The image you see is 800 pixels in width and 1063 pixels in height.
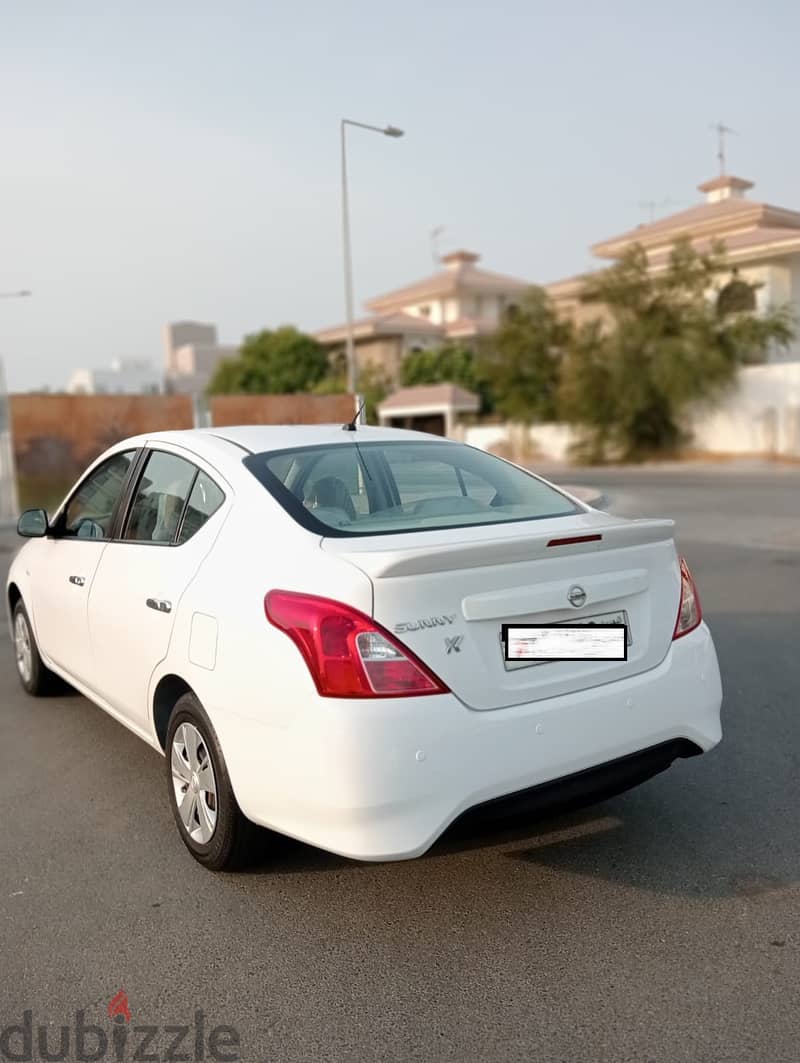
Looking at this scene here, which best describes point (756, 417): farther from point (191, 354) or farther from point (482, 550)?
point (191, 354)

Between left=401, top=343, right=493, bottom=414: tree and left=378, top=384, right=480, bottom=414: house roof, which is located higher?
left=401, top=343, right=493, bottom=414: tree

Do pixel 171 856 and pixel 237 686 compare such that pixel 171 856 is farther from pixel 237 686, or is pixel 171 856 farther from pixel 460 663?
pixel 460 663

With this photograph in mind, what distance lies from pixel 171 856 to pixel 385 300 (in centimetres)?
5742

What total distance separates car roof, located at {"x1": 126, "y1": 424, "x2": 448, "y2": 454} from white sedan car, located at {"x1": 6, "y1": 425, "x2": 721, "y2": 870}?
0.07 feet

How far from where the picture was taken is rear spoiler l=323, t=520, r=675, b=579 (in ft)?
9.16

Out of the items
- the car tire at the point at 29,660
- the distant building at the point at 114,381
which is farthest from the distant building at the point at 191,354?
the car tire at the point at 29,660

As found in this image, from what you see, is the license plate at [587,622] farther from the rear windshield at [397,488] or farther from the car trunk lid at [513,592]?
the rear windshield at [397,488]

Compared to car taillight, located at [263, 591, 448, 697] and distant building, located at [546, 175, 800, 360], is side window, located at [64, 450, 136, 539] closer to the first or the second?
car taillight, located at [263, 591, 448, 697]

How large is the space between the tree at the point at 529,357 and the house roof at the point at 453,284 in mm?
17240

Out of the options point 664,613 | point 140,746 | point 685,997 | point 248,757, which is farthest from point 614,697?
point 140,746

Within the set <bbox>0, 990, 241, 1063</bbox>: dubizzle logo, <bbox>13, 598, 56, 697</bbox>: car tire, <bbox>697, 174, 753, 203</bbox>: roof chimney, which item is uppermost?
<bbox>697, 174, 753, 203</bbox>: roof chimney

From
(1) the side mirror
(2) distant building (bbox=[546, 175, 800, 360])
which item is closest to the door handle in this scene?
(1) the side mirror

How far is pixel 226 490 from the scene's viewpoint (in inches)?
138

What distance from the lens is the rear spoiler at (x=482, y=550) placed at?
9.16ft
